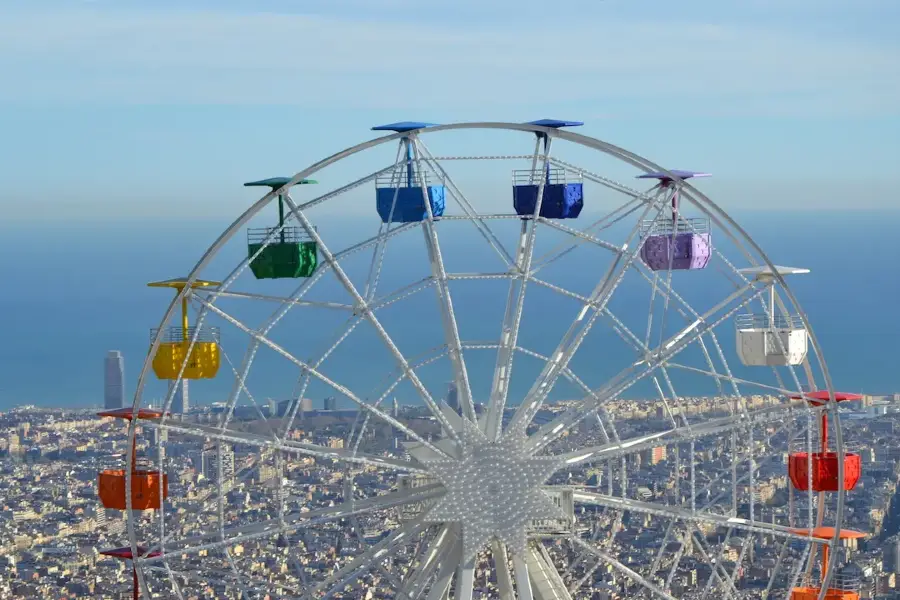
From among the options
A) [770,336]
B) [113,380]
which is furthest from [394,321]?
[770,336]

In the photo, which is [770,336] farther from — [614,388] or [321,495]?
[321,495]

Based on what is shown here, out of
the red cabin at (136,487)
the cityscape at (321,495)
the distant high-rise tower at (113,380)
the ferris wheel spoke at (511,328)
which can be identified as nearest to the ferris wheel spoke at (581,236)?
the ferris wheel spoke at (511,328)

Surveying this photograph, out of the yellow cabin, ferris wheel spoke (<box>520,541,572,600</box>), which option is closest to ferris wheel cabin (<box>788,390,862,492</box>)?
ferris wheel spoke (<box>520,541,572,600</box>)

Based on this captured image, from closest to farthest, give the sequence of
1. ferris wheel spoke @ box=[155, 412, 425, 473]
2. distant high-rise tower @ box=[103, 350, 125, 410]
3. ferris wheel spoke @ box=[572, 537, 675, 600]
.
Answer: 1. ferris wheel spoke @ box=[155, 412, 425, 473]
2. ferris wheel spoke @ box=[572, 537, 675, 600]
3. distant high-rise tower @ box=[103, 350, 125, 410]

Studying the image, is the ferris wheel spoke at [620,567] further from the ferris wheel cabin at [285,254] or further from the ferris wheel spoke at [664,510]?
the ferris wheel cabin at [285,254]

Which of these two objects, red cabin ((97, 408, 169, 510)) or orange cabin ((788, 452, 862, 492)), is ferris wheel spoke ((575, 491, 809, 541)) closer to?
orange cabin ((788, 452, 862, 492))
